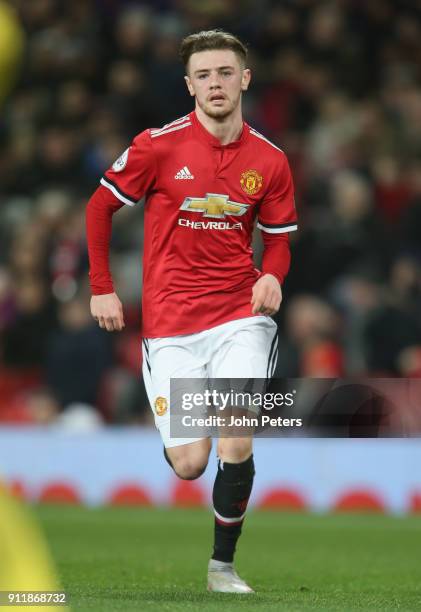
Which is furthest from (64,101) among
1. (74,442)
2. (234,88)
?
(234,88)

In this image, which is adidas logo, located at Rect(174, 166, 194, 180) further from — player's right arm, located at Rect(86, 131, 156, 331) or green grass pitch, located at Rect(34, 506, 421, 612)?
green grass pitch, located at Rect(34, 506, 421, 612)

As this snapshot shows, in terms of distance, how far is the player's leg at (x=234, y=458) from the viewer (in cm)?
600

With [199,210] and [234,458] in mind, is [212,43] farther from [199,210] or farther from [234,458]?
[234,458]

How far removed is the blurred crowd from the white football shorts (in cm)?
508

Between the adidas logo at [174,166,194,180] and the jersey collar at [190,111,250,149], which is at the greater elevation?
the jersey collar at [190,111,250,149]

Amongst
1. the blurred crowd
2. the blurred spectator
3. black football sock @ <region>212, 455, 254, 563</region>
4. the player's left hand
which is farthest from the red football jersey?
the blurred spectator

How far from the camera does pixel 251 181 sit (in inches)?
241

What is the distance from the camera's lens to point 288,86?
1414 cm

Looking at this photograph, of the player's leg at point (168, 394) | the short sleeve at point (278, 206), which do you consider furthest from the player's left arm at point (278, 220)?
the player's leg at point (168, 394)

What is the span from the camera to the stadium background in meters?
11.6

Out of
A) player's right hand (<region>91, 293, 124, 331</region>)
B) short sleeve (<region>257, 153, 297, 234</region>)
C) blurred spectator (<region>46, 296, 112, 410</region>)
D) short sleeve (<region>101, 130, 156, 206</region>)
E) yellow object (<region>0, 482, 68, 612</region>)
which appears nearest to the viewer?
yellow object (<region>0, 482, 68, 612</region>)

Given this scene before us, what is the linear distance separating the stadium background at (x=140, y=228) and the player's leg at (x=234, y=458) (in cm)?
326

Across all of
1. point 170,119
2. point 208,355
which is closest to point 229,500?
point 208,355

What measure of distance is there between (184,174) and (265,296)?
2.23ft
